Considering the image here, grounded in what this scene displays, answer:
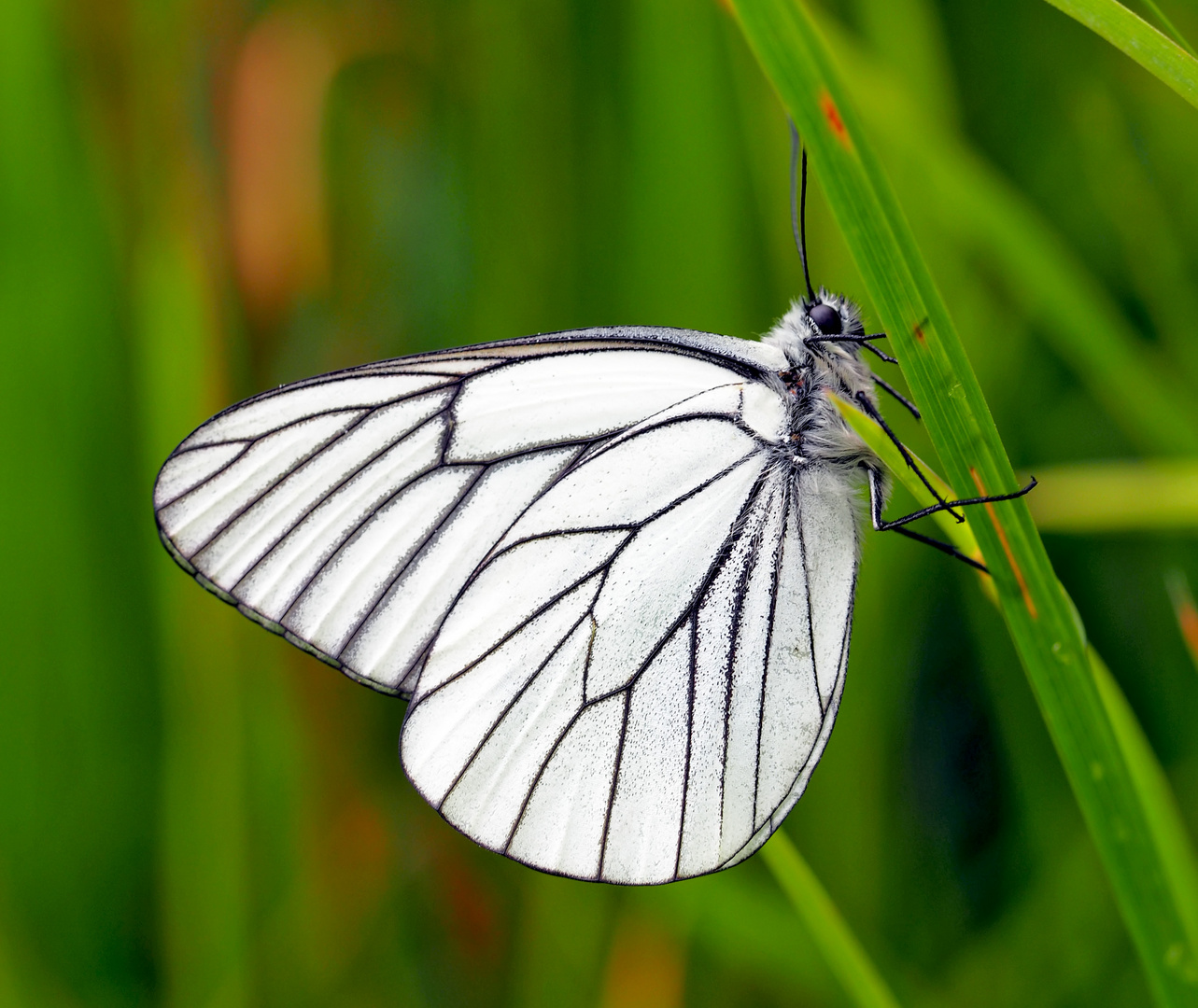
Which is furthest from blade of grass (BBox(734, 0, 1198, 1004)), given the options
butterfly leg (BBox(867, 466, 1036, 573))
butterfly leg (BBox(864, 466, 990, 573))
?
butterfly leg (BBox(864, 466, 990, 573))

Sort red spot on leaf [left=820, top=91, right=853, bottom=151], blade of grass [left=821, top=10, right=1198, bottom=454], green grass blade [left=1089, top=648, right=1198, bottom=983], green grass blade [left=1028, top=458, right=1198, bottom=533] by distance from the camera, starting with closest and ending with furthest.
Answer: red spot on leaf [left=820, top=91, right=853, bottom=151] < green grass blade [left=1089, top=648, right=1198, bottom=983] < green grass blade [left=1028, top=458, right=1198, bottom=533] < blade of grass [left=821, top=10, right=1198, bottom=454]

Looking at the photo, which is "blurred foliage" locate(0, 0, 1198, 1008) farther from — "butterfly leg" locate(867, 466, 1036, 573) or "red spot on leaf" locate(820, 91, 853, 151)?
→ "red spot on leaf" locate(820, 91, 853, 151)

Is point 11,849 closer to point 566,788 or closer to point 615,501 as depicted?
point 566,788

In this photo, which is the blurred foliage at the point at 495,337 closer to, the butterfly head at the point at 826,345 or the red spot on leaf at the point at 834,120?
the butterfly head at the point at 826,345

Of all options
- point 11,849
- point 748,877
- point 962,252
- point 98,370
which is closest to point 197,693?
point 11,849

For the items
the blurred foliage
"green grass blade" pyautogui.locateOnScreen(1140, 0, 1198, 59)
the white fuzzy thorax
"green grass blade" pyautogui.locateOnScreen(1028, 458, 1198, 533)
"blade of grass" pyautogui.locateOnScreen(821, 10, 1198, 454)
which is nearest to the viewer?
"green grass blade" pyautogui.locateOnScreen(1140, 0, 1198, 59)

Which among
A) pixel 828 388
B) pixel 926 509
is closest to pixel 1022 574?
pixel 926 509

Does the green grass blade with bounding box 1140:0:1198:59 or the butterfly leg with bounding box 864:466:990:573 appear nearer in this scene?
the green grass blade with bounding box 1140:0:1198:59
